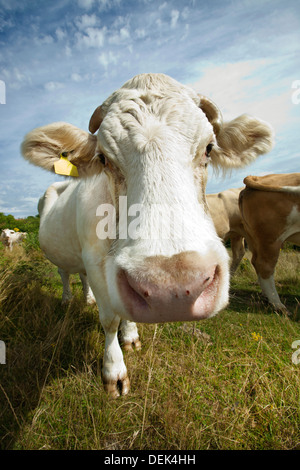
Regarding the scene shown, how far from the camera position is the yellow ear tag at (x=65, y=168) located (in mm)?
2520

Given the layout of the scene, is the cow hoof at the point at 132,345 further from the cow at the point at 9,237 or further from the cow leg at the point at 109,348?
the cow at the point at 9,237

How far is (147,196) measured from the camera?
56.0 inches

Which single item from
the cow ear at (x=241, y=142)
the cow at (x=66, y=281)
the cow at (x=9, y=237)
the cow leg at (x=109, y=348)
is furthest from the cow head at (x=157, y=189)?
the cow at (x=9, y=237)

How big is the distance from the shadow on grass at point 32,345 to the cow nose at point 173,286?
4.80 feet

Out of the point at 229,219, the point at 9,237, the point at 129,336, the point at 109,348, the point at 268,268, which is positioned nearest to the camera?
the point at 109,348

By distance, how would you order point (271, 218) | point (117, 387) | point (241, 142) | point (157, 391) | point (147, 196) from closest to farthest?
point (147, 196), point (157, 391), point (117, 387), point (241, 142), point (271, 218)

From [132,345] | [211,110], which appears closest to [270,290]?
[132,345]

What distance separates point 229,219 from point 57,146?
632cm

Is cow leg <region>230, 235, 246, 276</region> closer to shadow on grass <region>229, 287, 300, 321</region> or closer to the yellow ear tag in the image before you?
shadow on grass <region>229, 287, 300, 321</region>

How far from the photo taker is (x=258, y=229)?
183 inches

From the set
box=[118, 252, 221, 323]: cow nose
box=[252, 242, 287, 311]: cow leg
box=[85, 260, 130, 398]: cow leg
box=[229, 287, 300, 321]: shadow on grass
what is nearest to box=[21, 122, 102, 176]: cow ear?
box=[85, 260, 130, 398]: cow leg

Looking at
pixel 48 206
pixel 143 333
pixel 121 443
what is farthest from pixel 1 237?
pixel 121 443

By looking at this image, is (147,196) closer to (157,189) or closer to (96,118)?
(157,189)

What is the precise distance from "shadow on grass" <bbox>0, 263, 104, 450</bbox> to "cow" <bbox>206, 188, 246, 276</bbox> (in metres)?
5.02
